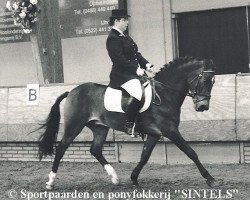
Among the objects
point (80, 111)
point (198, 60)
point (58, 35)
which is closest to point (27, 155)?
point (58, 35)

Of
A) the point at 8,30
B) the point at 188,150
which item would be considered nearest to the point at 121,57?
the point at 188,150

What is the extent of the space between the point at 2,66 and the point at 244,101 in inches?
312

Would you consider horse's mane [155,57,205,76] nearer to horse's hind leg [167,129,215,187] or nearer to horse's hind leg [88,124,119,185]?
horse's hind leg [167,129,215,187]

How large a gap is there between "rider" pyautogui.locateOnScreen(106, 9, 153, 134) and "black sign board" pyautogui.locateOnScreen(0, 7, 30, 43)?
756 centimetres

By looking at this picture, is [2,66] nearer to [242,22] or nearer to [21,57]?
[21,57]

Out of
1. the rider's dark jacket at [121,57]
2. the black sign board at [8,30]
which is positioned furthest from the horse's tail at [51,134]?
the black sign board at [8,30]

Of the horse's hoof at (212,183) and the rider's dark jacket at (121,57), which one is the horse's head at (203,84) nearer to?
the rider's dark jacket at (121,57)

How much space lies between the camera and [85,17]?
18.4 m

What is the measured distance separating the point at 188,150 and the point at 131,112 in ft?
3.33

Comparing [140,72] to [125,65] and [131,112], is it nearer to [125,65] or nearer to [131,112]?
[125,65]

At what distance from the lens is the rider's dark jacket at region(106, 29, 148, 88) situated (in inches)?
468

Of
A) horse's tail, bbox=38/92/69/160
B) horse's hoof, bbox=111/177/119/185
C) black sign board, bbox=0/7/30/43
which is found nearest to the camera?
horse's hoof, bbox=111/177/119/185

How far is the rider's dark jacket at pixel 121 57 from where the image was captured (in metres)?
11.9

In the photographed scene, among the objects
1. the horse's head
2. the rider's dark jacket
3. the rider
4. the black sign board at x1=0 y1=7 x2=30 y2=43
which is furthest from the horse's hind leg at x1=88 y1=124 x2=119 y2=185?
the black sign board at x1=0 y1=7 x2=30 y2=43
